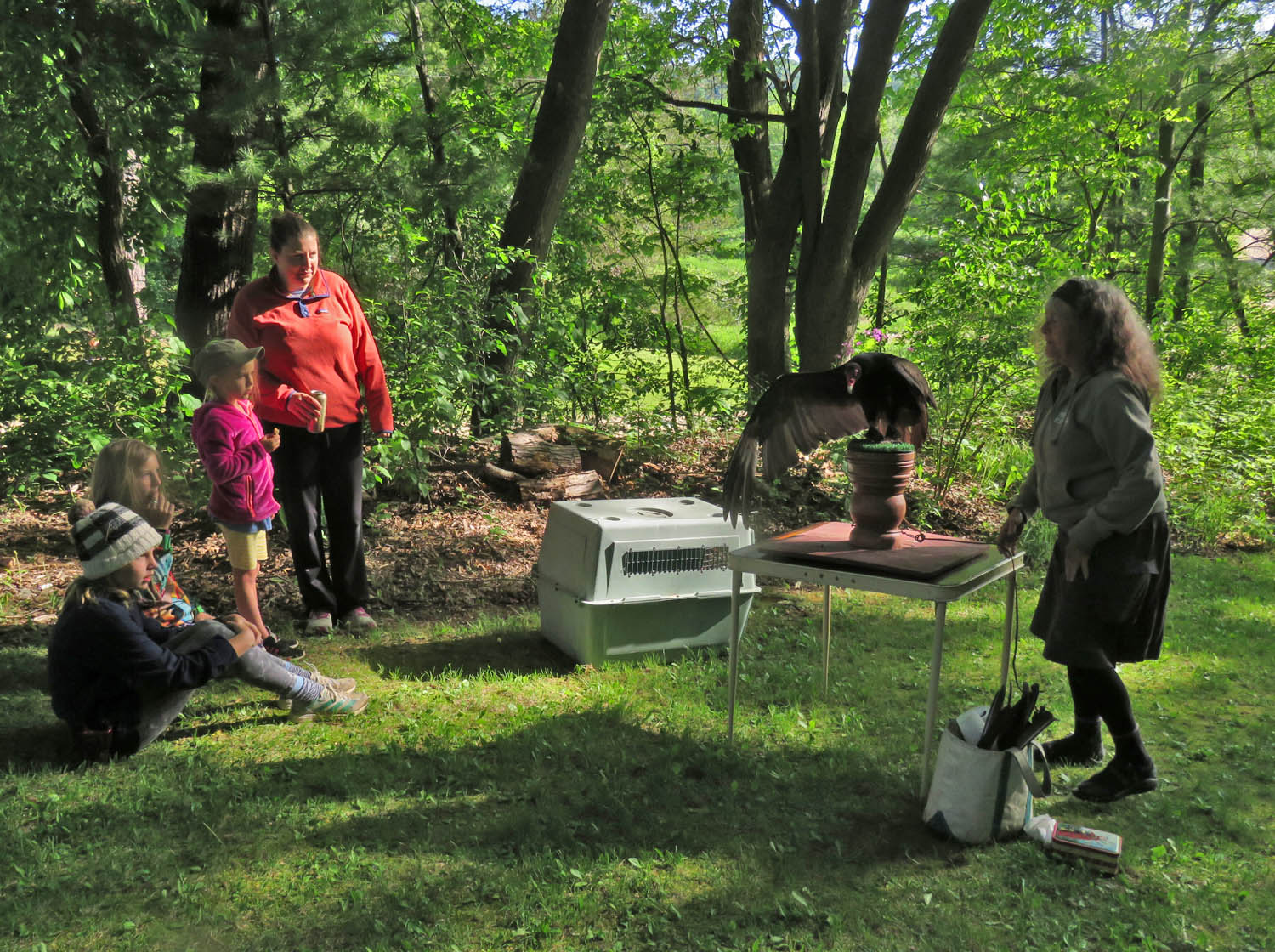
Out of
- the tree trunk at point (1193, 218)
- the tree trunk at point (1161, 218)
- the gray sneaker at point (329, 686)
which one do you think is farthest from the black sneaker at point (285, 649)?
the tree trunk at point (1193, 218)

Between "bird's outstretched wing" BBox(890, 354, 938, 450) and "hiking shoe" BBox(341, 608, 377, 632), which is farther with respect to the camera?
"hiking shoe" BBox(341, 608, 377, 632)

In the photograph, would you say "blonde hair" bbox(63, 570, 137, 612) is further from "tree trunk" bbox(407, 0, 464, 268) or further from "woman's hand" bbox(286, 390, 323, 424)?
"tree trunk" bbox(407, 0, 464, 268)

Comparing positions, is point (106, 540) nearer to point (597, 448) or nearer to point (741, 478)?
point (741, 478)

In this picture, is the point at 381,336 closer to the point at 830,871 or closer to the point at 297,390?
the point at 297,390

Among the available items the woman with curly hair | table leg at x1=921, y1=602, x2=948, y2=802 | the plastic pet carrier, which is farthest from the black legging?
the plastic pet carrier

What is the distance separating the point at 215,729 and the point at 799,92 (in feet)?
19.8

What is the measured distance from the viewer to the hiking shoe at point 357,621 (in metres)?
A: 4.30

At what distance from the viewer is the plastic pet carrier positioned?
3762 millimetres

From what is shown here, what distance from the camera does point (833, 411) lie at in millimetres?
2973

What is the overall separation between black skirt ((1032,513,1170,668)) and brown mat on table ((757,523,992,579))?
345 mm

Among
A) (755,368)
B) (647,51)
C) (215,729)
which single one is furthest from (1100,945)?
(647,51)

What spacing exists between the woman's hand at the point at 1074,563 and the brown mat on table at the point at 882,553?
0.28 m

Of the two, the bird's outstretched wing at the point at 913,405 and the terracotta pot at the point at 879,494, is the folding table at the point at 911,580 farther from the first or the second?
the bird's outstretched wing at the point at 913,405

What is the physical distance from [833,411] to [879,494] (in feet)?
1.02
